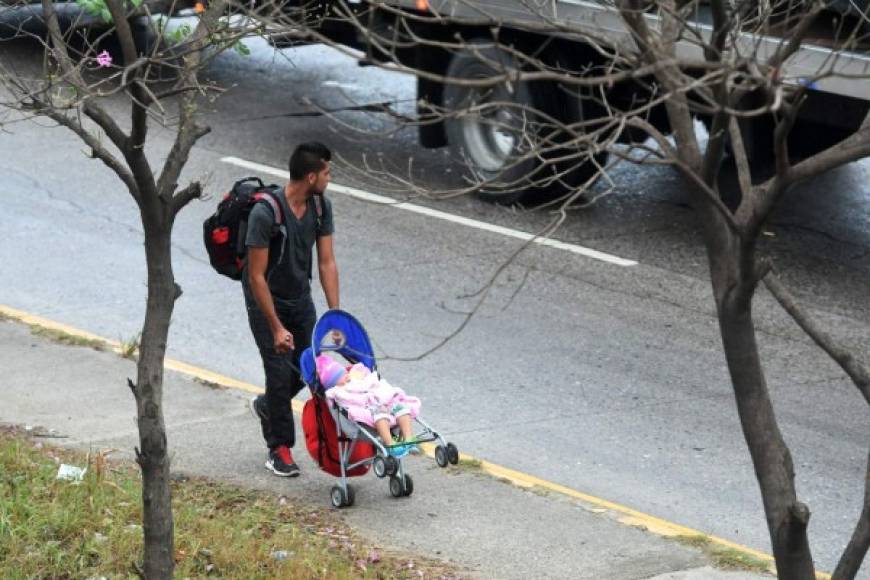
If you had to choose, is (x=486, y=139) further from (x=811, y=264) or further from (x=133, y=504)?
(x=133, y=504)

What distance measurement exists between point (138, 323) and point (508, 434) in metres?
2.88

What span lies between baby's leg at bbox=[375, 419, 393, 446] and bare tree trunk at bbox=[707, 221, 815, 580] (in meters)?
2.80

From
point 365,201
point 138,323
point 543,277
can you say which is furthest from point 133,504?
point 365,201

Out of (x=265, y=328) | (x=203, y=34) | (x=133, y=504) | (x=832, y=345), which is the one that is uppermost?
(x=203, y=34)

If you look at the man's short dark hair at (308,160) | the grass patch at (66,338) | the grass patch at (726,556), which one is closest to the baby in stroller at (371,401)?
the man's short dark hair at (308,160)

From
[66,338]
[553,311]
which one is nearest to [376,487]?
[66,338]

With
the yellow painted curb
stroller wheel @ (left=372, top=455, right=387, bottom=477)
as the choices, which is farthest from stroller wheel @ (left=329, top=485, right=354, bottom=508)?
the yellow painted curb

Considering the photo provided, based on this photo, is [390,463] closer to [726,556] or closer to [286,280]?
[286,280]

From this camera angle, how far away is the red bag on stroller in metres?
6.91

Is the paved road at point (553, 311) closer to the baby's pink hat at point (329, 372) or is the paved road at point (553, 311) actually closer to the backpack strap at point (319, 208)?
the baby's pink hat at point (329, 372)

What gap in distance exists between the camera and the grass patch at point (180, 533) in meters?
5.97

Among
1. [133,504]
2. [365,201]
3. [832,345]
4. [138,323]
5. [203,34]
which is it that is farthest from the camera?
[365,201]

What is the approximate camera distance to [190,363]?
9039mm

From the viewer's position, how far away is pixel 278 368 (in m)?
7.25
